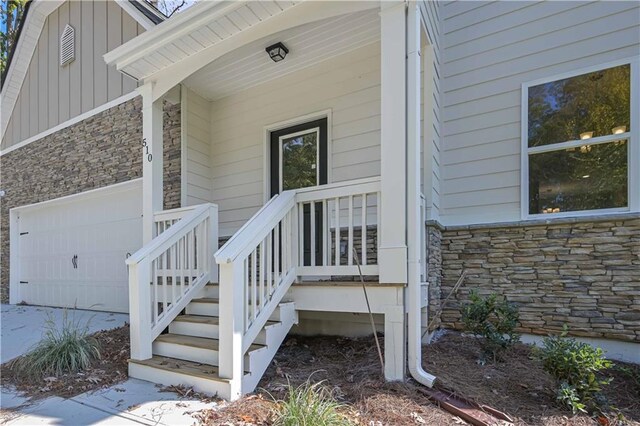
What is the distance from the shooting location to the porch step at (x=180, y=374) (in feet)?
8.94

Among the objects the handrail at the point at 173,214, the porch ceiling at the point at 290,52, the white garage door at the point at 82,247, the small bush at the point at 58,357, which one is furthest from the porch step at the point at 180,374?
the porch ceiling at the point at 290,52

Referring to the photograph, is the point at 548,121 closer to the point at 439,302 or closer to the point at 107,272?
the point at 439,302

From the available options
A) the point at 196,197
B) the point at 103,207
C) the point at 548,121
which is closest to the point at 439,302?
the point at 548,121

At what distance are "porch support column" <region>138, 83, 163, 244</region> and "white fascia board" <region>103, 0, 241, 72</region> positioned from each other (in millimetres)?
434

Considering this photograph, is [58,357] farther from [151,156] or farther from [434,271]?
[434,271]

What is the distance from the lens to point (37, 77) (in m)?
7.82

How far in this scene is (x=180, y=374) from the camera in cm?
293

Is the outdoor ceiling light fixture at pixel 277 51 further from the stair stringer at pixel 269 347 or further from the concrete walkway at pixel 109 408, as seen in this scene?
the concrete walkway at pixel 109 408

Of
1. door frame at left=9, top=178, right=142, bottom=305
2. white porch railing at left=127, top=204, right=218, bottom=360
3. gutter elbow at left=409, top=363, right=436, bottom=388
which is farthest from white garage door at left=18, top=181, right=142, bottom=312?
gutter elbow at left=409, top=363, right=436, bottom=388

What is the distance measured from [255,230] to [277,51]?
2.47m

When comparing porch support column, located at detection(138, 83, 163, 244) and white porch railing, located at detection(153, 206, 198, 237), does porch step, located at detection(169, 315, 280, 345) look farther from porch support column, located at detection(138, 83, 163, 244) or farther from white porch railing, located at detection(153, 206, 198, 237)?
porch support column, located at detection(138, 83, 163, 244)

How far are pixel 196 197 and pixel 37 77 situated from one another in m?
5.43

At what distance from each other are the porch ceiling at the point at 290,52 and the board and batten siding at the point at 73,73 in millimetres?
1860

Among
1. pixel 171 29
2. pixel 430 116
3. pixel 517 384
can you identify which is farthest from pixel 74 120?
pixel 517 384
